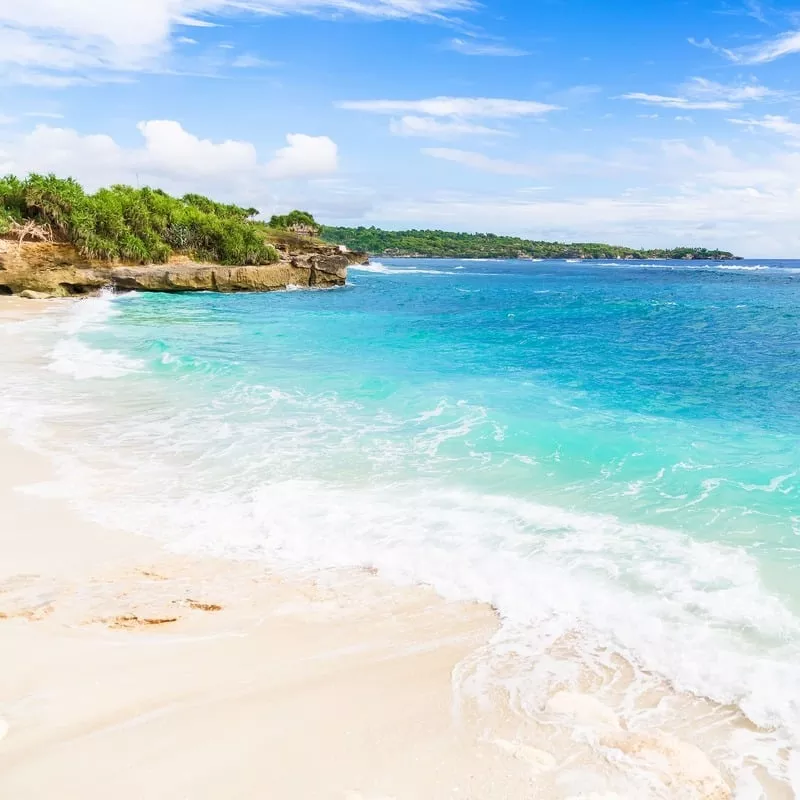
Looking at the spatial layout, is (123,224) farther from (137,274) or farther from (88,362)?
(88,362)

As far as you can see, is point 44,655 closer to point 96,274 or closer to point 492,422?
point 492,422

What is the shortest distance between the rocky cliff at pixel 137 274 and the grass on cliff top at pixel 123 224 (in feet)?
3.19

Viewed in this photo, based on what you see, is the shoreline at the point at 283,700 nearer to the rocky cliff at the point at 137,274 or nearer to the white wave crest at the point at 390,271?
the rocky cliff at the point at 137,274

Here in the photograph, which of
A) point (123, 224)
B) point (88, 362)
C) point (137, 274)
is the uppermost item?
point (123, 224)

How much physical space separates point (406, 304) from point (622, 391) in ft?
91.6

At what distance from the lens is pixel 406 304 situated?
43656 millimetres

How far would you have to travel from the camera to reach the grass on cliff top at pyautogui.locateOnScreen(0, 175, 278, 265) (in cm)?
3841

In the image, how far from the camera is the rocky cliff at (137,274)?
36125 mm

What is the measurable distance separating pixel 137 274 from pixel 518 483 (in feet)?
125

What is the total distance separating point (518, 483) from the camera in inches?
400

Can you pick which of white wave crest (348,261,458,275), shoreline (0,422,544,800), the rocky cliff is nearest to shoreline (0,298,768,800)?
shoreline (0,422,544,800)

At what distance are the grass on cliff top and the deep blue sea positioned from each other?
18.3 metres

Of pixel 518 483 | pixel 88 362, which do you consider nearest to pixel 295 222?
pixel 88 362

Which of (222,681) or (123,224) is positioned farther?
(123,224)
